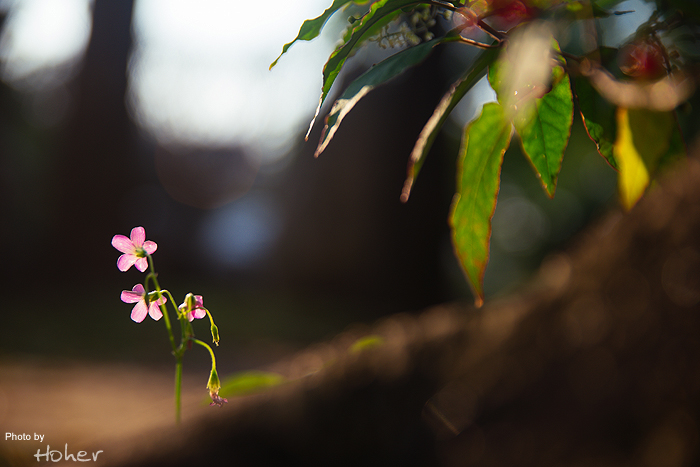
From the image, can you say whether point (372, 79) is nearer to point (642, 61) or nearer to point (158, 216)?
point (642, 61)

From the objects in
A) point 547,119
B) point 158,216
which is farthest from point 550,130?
point 158,216

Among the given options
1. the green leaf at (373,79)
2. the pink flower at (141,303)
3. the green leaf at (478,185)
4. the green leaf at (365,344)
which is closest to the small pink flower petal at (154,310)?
the pink flower at (141,303)

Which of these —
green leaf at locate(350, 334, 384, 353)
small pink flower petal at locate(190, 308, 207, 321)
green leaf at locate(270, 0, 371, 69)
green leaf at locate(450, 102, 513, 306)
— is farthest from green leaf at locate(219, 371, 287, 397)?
green leaf at locate(270, 0, 371, 69)

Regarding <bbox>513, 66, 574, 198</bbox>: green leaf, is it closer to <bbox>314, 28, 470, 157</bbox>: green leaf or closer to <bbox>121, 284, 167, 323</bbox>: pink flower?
<bbox>314, 28, 470, 157</bbox>: green leaf

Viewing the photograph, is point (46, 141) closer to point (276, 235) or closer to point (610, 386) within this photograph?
Result: point (276, 235)

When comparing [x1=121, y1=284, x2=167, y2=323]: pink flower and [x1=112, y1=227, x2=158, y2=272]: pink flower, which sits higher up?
[x1=112, y1=227, x2=158, y2=272]: pink flower

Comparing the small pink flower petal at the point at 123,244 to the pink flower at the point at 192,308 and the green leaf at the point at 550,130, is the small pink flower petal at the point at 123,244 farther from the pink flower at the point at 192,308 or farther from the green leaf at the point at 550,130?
the green leaf at the point at 550,130

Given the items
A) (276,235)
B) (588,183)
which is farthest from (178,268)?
(588,183)
